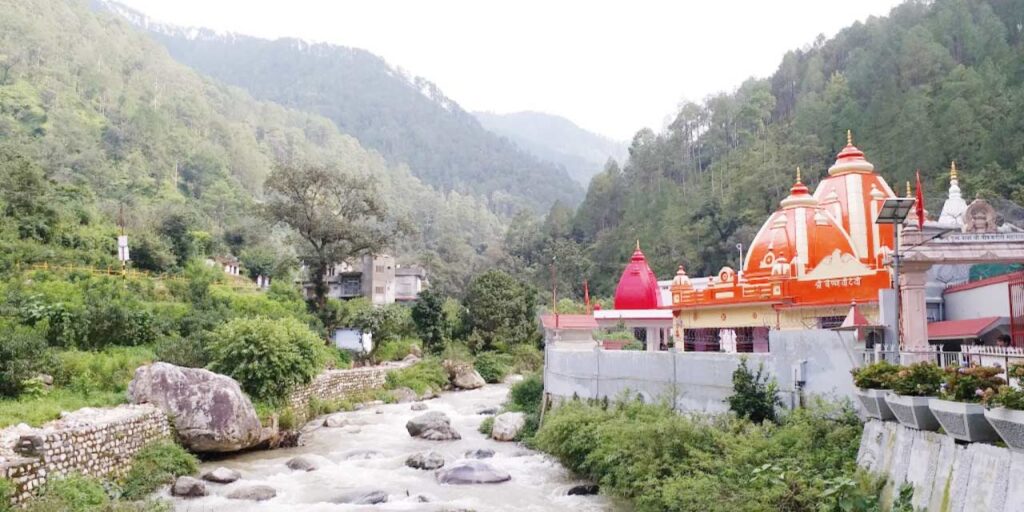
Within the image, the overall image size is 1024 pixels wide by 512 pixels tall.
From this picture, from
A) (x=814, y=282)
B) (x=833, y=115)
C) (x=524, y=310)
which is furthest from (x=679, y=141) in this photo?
(x=814, y=282)

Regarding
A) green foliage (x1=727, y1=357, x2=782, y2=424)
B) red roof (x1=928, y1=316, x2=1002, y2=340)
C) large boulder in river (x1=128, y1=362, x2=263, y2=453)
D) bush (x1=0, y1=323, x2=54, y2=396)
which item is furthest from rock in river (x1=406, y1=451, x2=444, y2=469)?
red roof (x1=928, y1=316, x2=1002, y2=340)

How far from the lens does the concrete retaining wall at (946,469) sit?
7.79m

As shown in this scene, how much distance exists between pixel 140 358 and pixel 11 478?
11672 mm

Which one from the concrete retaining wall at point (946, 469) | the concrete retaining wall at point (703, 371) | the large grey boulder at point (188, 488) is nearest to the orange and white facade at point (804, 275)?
the concrete retaining wall at point (703, 371)

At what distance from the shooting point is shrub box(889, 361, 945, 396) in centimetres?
954

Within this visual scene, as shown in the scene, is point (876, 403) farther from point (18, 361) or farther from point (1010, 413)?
point (18, 361)

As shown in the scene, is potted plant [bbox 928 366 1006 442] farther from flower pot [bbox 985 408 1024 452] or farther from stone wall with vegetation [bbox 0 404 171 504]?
stone wall with vegetation [bbox 0 404 171 504]

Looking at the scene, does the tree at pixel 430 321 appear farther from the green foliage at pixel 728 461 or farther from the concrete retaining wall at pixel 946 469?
the concrete retaining wall at pixel 946 469

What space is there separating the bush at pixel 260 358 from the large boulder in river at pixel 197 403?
9.32 feet

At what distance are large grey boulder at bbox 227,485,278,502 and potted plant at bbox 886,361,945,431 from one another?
43.1 ft

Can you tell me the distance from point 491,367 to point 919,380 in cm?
3556

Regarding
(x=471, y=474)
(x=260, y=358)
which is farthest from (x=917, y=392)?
(x=260, y=358)

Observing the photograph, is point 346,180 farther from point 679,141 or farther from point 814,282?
point 679,141

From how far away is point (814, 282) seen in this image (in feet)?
72.6
